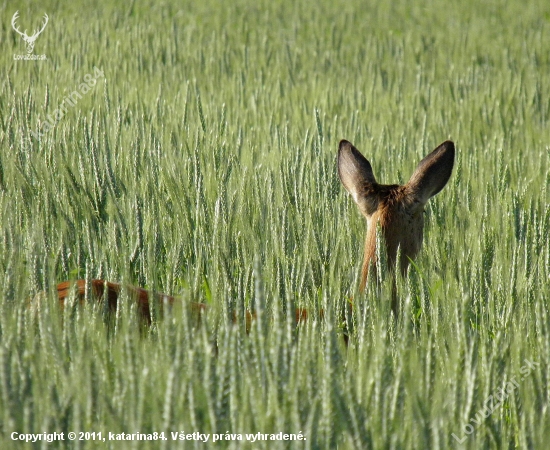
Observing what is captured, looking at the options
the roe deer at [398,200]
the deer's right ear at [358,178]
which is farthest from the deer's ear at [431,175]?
the deer's right ear at [358,178]

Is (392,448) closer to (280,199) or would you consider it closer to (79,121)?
(280,199)

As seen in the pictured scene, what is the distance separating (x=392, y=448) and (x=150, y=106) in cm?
427

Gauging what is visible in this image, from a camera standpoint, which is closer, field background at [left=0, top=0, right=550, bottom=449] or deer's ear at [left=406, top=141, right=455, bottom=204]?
field background at [left=0, top=0, right=550, bottom=449]

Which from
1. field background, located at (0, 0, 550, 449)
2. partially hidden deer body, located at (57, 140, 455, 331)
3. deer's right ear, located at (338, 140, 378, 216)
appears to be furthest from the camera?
deer's right ear, located at (338, 140, 378, 216)

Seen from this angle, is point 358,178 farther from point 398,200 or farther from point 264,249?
point 264,249

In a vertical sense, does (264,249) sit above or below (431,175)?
below

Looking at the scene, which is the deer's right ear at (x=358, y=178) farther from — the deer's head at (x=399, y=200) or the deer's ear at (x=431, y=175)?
the deer's ear at (x=431, y=175)

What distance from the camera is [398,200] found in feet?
9.00

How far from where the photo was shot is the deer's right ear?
2.80 meters

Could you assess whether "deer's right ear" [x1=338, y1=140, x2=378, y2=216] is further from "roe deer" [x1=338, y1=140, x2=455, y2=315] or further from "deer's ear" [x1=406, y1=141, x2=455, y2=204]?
"deer's ear" [x1=406, y1=141, x2=455, y2=204]

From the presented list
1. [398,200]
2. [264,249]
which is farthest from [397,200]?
[264,249]

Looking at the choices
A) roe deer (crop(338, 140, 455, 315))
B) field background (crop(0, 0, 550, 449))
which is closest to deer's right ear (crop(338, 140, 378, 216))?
roe deer (crop(338, 140, 455, 315))

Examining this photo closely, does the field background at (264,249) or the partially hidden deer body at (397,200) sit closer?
the field background at (264,249)

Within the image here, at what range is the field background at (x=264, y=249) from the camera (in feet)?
4.67
